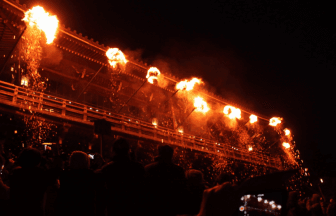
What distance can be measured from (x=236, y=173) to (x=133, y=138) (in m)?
8.42

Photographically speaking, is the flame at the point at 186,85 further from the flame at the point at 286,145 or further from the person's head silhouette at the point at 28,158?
the flame at the point at 286,145

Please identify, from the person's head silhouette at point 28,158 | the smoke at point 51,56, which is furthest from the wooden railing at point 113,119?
the person's head silhouette at point 28,158

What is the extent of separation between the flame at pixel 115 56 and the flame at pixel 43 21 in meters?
2.38

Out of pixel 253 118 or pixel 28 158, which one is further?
pixel 253 118

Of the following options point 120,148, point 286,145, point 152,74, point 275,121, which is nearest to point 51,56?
point 152,74

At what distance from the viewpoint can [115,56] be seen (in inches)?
425

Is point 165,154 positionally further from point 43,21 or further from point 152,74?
point 152,74

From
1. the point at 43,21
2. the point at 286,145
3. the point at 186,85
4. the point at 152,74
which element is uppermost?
the point at 43,21

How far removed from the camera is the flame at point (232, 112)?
15711 millimetres

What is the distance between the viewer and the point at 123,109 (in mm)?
14008

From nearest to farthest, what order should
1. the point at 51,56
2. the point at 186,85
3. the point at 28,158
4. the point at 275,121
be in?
the point at 28,158, the point at 51,56, the point at 186,85, the point at 275,121

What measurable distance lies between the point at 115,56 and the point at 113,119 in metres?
3.32

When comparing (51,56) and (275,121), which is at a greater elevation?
(51,56)

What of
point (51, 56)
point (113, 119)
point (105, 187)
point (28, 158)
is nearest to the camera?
point (28, 158)
